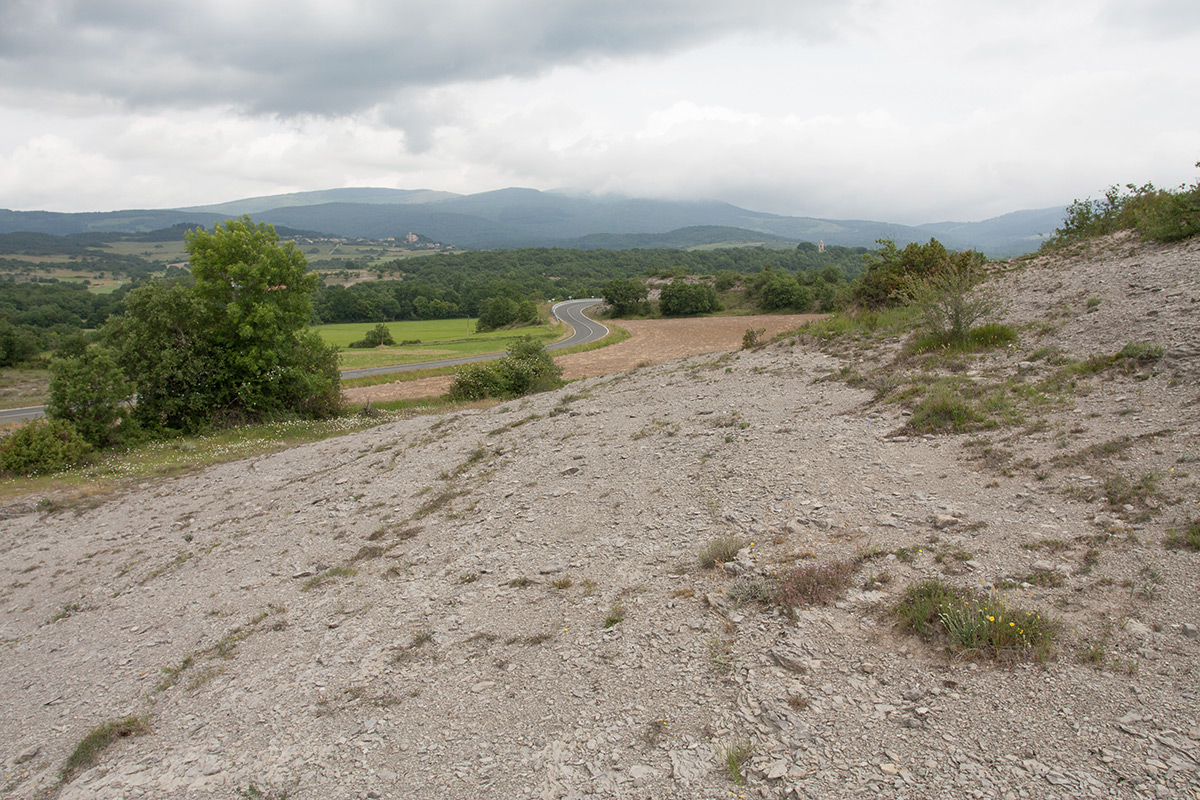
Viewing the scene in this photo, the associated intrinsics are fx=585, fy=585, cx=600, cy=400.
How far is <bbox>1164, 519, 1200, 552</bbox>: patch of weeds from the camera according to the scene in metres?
5.77

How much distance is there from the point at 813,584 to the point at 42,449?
28695mm

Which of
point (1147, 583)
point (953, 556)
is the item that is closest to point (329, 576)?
point (953, 556)

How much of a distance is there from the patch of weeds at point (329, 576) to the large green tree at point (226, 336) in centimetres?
2127

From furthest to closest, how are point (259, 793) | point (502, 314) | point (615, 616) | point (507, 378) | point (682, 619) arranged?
point (502, 314) → point (507, 378) → point (615, 616) → point (682, 619) → point (259, 793)

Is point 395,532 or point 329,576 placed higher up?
point 395,532

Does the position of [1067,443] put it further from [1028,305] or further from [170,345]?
[170,345]

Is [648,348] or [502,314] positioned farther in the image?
[502,314]

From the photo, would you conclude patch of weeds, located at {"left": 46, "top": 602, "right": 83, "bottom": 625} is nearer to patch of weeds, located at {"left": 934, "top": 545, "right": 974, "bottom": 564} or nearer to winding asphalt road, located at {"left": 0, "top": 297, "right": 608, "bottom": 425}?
patch of weeds, located at {"left": 934, "top": 545, "right": 974, "bottom": 564}

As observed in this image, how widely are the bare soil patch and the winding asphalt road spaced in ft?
15.4

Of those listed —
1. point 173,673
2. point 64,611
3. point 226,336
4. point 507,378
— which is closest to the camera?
point 173,673

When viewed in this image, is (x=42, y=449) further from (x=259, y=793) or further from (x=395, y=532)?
(x=259, y=793)

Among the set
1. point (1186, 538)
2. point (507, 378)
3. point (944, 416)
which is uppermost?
point (944, 416)

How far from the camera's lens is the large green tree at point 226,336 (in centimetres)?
2736

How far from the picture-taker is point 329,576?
1070 cm
